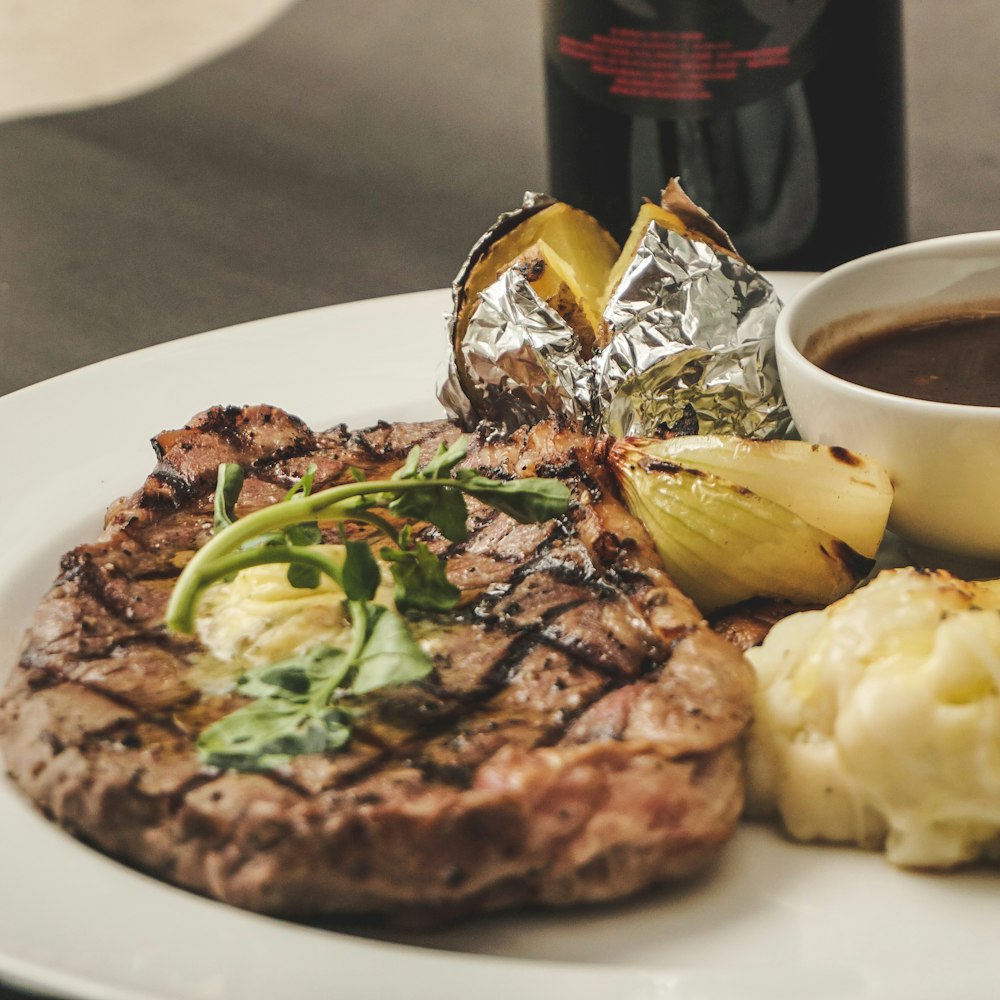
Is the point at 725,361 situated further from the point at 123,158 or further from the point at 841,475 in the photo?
the point at 123,158

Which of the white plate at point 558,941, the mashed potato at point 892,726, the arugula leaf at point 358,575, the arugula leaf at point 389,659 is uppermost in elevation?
the arugula leaf at point 358,575

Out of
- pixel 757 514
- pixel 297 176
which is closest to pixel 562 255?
pixel 757 514

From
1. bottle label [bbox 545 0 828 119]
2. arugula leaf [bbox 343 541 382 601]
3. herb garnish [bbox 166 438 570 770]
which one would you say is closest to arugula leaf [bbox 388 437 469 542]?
herb garnish [bbox 166 438 570 770]

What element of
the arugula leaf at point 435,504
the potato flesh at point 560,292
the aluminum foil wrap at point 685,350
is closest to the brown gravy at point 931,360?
the aluminum foil wrap at point 685,350

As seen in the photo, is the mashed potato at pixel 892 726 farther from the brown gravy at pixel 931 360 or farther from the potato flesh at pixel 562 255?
the potato flesh at pixel 562 255

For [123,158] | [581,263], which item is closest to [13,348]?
[123,158]

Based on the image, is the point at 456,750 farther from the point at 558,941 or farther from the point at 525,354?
the point at 525,354
